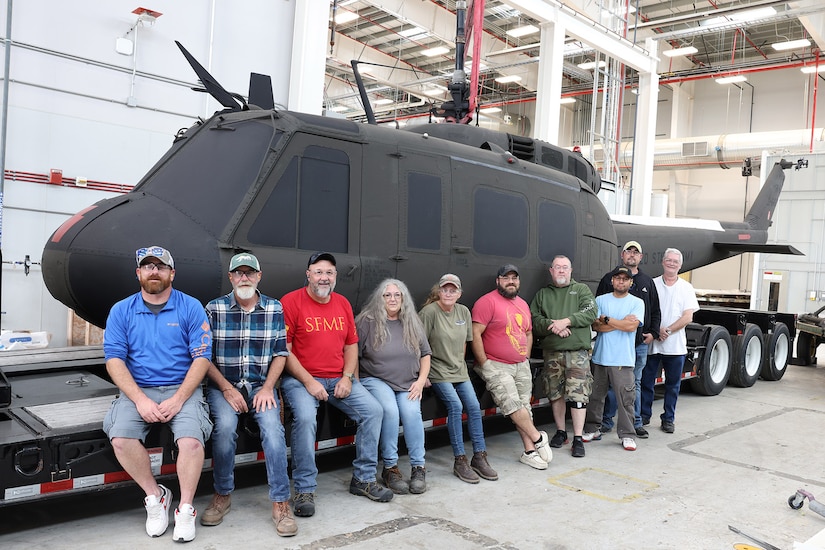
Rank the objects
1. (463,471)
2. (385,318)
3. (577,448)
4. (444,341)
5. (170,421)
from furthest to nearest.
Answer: (577,448) → (444,341) → (463,471) → (385,318) → (170,421)

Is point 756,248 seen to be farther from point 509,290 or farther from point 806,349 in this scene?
point 509,290

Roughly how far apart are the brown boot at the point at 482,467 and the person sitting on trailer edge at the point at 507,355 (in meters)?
0.42

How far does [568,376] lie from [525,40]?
17938mm

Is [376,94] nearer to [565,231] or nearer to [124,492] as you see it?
[565,231]

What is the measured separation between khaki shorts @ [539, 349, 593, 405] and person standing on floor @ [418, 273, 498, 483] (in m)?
1.03

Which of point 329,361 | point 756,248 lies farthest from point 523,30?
point 329,361

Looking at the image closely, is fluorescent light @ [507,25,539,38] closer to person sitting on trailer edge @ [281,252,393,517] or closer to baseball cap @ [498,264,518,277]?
baseball cap @ [498,264,518,277]

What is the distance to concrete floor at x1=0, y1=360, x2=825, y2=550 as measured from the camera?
148 inches

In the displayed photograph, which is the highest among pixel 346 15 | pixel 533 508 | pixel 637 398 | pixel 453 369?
pixel 346 15

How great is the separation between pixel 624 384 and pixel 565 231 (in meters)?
1.55

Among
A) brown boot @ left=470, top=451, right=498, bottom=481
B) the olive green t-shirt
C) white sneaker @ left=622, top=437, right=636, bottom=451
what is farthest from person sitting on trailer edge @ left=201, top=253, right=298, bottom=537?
white sneaker @ left=622, top=437, right=636, bottom=451

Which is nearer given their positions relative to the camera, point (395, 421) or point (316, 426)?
point (316, 426)

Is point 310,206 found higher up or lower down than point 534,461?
higher up

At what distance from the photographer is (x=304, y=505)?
4.07 meters
